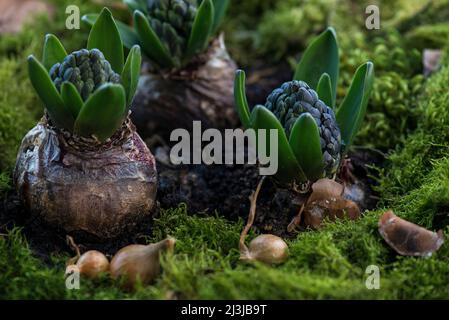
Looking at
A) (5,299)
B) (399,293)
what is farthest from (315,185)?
(5,299)

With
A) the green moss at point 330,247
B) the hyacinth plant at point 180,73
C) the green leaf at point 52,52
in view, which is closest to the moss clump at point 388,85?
the green moss at point 330,247

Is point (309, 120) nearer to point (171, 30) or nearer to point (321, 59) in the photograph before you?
point (321, 59)

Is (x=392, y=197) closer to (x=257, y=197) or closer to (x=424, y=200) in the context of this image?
(x=424, y=200)

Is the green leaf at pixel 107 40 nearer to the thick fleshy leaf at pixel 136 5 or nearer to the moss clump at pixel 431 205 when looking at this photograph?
the thick fleshy leaf at pixel 136 5

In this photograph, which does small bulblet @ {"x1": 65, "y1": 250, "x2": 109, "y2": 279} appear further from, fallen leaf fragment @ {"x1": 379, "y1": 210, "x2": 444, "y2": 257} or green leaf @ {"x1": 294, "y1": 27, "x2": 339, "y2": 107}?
green leaf @ {"x1": 294, "y1": 27, "x2": 339, "y2": 107}
